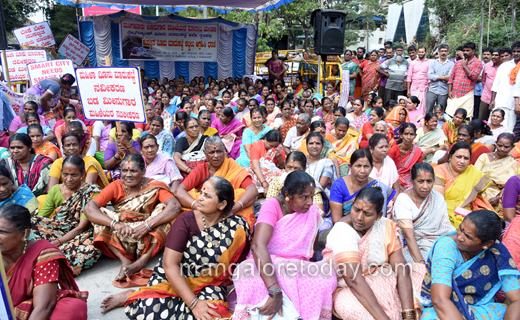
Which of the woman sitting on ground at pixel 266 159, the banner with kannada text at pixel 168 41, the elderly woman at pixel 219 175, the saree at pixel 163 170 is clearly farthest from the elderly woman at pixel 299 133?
the banner with kannada text at pixel 168 41

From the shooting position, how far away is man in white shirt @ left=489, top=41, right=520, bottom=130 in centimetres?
652

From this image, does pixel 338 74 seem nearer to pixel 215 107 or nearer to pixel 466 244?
pixel 215 107

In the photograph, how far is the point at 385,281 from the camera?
8.13 feet

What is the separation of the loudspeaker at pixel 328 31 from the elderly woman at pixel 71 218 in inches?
242

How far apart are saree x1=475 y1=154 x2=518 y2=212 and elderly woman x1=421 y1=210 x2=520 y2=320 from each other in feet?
7.23

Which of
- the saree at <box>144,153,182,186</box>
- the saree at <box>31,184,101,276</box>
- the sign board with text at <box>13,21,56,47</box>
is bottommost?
the saree at <box>31,184,101,276</box>

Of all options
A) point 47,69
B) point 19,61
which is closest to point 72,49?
point 19,61

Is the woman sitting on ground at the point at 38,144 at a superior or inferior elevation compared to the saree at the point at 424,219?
superior

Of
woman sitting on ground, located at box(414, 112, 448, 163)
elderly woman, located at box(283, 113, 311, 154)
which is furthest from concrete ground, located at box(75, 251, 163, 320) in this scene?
woman sitting on ground, located at box(414, 112, 448, 163)

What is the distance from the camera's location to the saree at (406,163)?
15.0 ft

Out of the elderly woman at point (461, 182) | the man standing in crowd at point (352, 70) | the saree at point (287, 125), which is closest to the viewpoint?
the elderly woman at point (461, 182)

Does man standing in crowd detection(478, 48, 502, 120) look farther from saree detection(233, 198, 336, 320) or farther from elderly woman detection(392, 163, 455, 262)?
saree detection(233, 198, 336, 320)

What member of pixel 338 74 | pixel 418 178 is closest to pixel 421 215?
pixel 418 178

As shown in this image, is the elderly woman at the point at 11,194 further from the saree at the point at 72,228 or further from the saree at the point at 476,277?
the saree at the point at 476,277
